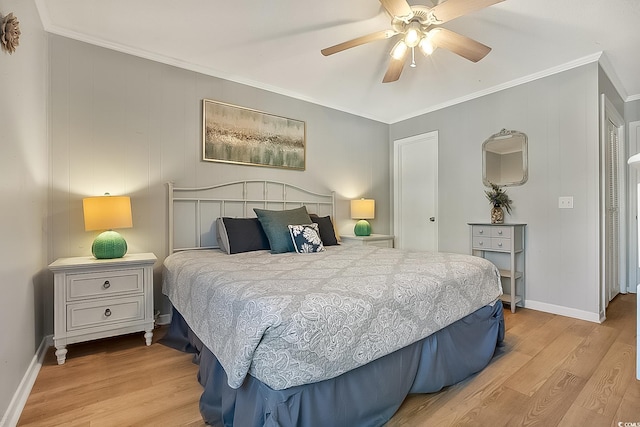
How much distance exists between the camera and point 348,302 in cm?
128

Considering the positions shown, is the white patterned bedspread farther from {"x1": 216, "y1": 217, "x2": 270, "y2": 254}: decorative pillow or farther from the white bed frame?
the white bed frame

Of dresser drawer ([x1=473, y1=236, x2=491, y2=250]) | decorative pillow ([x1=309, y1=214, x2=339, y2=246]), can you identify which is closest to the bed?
decorative pillow ([x1=309, y1=214, x2=339, y2=246])

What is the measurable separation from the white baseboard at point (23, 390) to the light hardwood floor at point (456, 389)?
36mm

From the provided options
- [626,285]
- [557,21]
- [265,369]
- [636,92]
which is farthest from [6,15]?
[626,285]

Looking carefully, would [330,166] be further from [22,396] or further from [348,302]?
[22,396]

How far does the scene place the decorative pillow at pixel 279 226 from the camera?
267 cm

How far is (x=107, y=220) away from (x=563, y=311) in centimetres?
411

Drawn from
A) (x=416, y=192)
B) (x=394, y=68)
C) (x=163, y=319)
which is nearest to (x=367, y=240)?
(x=416, y=192)

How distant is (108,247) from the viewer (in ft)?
7.33

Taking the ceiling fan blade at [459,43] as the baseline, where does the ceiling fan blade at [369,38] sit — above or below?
above

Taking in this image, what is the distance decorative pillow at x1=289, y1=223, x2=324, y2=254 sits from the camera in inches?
105

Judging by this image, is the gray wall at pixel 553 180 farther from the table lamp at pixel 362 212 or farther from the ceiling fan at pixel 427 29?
the ceiling fan at pixel 427 29

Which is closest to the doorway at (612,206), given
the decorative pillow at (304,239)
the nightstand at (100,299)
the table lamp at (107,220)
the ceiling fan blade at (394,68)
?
the ceiling fan blade at (394,68)

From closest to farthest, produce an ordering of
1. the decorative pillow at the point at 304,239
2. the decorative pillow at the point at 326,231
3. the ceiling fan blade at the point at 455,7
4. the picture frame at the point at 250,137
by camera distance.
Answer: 1. the ceiling fan blade at the point at 455,7
2. the decorative pillow at the point at 304,239
3. the picture frame at the point at 250,137
4. the decorative pillow at the point at 326,231
